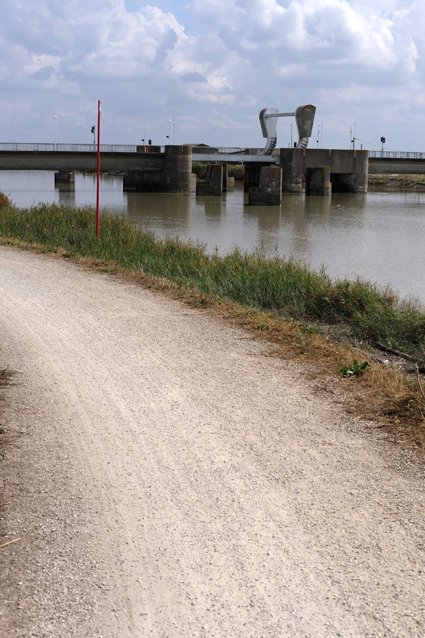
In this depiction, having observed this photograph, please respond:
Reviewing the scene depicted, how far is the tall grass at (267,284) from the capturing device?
38.7ft

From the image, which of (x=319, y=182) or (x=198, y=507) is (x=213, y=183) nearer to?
(x=319, y=182)

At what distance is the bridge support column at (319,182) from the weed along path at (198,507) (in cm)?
6560

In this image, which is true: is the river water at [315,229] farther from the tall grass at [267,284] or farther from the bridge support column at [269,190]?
the tall grass at [267,284]

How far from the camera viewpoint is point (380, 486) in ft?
18.1

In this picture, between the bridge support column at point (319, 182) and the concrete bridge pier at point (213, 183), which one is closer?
the bridge support column at point (319, 182)

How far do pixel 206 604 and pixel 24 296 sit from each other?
9.08m

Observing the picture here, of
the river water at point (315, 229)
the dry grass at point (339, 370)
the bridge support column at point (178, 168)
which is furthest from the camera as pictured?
the bridge support column at point (178, 168)

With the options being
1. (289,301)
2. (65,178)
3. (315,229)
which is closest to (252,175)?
(65,178)

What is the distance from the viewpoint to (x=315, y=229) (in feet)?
134

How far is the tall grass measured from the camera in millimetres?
11805

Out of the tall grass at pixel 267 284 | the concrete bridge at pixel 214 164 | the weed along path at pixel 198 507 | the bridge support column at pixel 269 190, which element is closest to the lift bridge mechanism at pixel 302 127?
the concrete bridge at pixel 214 164

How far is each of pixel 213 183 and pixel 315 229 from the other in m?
36.1

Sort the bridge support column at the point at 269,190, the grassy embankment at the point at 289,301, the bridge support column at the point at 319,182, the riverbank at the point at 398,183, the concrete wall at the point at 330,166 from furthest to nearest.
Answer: the riverbank at the point at 398,183
the concrete wall at the point at 330,166
the bridge support column at the point at 319,182
the bridge support column at the point at 269,190
the grassy embankment at the point at 289,301

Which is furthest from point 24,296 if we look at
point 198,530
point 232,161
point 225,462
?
point 232,161
